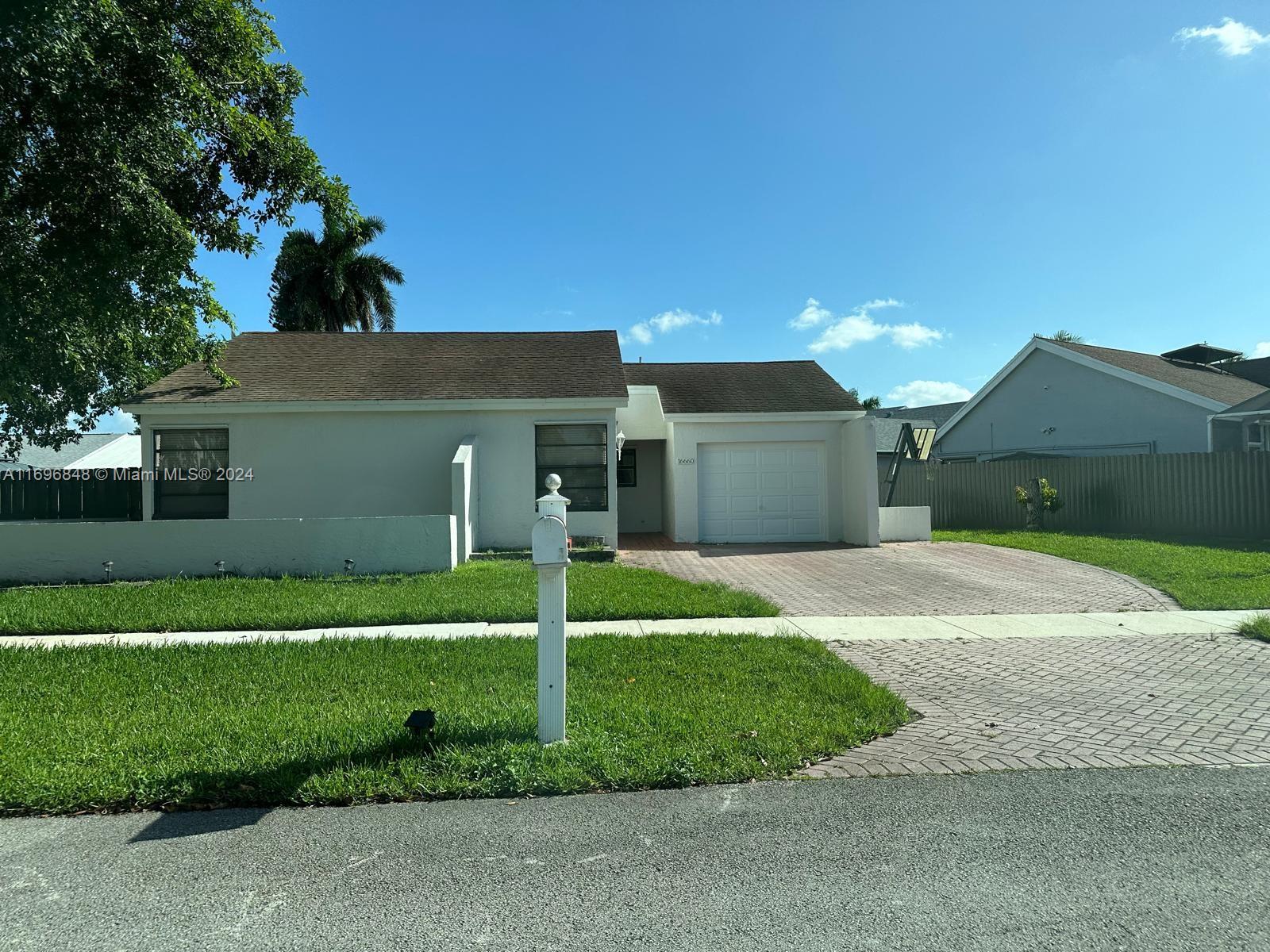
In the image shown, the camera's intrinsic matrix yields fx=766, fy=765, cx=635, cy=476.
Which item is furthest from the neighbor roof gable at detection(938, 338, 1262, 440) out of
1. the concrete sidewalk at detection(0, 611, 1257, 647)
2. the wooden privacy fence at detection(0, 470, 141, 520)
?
the wooden privacy fence at detection(0, 470, 141, 520)

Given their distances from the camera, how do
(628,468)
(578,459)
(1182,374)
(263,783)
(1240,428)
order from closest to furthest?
(263,783) → (578,459) → (628,468) → (1240,428) → (1182,374)

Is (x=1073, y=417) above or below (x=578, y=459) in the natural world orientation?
above

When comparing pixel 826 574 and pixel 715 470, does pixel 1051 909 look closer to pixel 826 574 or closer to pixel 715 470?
pixel 826 574

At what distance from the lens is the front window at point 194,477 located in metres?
14.6

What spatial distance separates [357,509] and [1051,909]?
13.6 metres

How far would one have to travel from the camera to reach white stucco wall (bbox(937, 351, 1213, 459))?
74.3ft

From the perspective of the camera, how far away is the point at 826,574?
40.6ft

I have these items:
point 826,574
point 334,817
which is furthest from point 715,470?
point 334,817

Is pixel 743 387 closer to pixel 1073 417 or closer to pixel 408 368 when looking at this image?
pixel 408 368

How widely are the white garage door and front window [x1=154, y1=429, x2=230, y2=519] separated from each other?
9.73m

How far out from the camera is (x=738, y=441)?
17.3m

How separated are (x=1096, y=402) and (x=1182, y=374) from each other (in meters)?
2.89

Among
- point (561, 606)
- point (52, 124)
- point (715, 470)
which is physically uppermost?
point (52, 124)

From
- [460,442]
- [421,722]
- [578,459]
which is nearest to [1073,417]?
[578,459]
